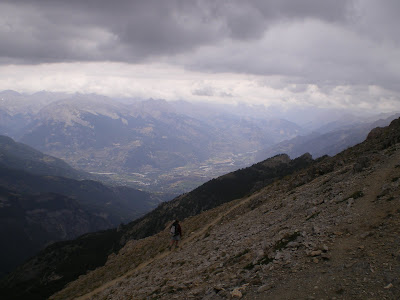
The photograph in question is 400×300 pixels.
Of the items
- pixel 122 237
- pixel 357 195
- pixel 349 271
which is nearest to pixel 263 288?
pixel 349 271

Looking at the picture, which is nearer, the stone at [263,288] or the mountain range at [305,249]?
the mountain range at [305,249]

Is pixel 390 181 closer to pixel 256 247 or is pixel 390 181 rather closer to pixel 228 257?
pixel 256 247

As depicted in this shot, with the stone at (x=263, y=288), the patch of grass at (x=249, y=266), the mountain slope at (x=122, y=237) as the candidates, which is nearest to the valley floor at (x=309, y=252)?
the stone at (x=263, y=288)

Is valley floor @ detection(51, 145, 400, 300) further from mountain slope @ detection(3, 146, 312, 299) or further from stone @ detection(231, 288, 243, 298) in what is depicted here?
mountain slope @ detection(3, 146, 312, 299)

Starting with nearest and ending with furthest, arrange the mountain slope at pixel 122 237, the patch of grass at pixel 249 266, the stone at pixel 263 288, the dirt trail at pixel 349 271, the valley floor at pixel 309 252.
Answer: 1. the dirt trail at pixel 349 271
2. the valley floor at pixel 309 252
3. the stone at pixel 263 288
4. the patch of grass at pixel 249 266
5. the mountain slope at pixel 122 237

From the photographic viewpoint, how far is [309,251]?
15906mm

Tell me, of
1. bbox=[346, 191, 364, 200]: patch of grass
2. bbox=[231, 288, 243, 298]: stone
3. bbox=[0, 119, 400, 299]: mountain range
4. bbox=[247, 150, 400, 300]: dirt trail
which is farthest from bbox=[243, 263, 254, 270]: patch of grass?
bbox=[346, 191, 364, 200]: patch of grass

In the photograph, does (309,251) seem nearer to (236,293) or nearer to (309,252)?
(309,252)

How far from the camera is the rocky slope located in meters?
13.0

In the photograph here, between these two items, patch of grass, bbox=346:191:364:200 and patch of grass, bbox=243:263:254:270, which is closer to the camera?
patch of grass, bbox=243:263:254:270

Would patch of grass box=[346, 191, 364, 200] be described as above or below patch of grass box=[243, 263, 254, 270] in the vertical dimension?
above

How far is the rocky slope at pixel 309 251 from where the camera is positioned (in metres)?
13.0

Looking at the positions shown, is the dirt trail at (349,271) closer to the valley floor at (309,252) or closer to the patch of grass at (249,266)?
the valley floor at (309,252)

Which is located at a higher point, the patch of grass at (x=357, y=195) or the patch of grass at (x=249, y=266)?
the patch of grass at (x=357, y=195)
